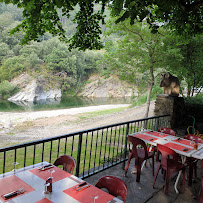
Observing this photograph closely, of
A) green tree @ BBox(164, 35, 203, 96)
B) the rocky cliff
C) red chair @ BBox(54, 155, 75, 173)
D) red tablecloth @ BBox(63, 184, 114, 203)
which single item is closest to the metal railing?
red chair @ BBox(54, 155, 75, 173)

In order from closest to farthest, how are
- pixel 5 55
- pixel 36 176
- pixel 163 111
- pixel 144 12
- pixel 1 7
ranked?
pixel 36 176 → pixel 144 12 → pixel 163 111 → pixel 5 55 → pixel 1 7

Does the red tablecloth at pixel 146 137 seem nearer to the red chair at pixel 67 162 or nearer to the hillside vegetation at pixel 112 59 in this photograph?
the red chair at pixel 67 162

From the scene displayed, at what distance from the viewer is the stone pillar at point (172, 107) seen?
7.97 meters

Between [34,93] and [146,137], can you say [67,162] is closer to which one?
[146,137]

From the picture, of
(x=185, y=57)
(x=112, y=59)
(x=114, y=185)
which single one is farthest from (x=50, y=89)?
(x=114, y=185)

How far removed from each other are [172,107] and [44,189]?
697 cm

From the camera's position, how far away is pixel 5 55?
43.2 meters

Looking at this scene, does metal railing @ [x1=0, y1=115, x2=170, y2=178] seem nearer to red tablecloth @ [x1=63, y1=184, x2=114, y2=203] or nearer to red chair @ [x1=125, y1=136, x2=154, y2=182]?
red chair @ [x1=125, y1=136, x2=154, y2=182]

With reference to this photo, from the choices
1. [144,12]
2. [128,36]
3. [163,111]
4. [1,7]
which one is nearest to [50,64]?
[1,7]

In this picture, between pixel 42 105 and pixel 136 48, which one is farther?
pixel 42 105

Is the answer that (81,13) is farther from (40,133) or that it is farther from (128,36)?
(40,133)

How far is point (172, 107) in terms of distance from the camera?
7898 millimetres

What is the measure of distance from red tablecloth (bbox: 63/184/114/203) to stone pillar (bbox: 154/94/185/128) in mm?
6649

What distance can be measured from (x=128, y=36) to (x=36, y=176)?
30.8 ft
